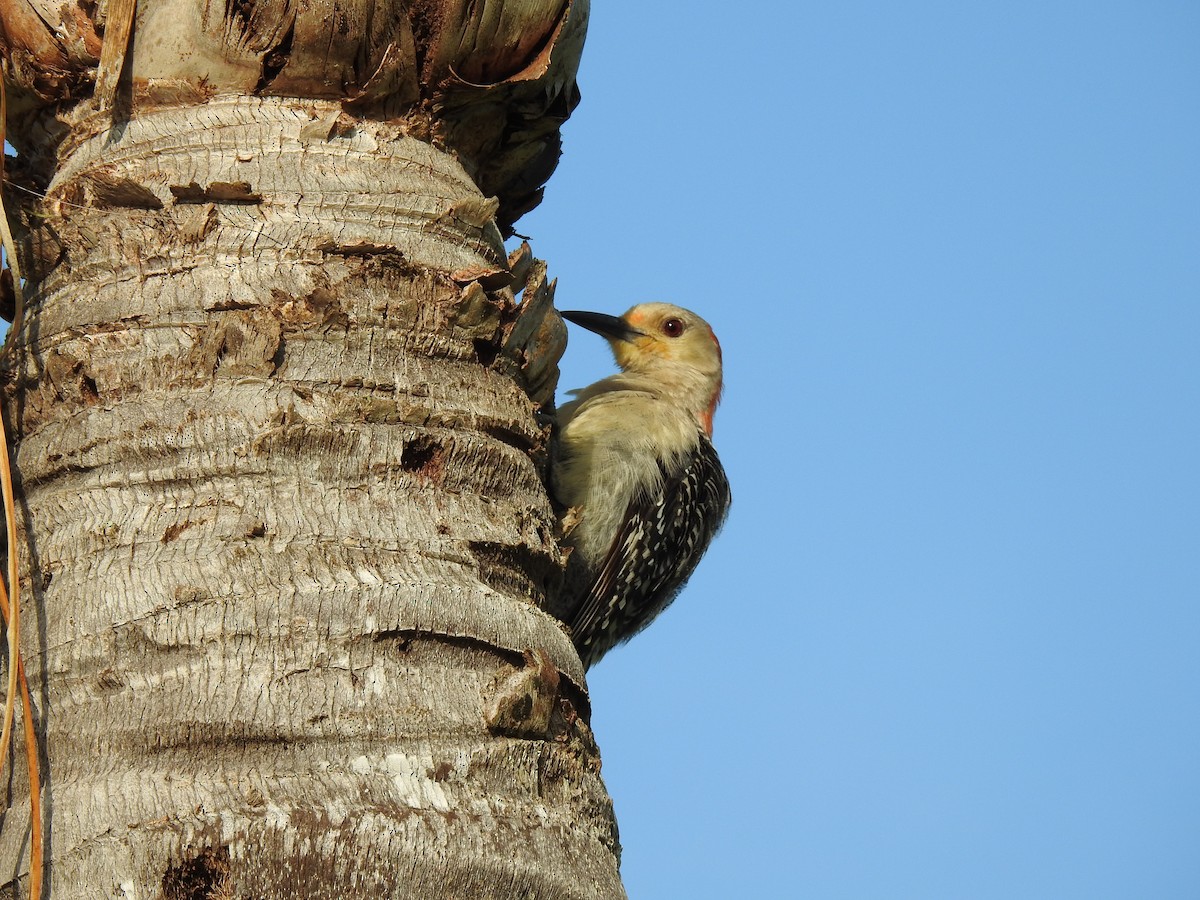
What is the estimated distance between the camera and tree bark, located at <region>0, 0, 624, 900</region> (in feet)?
7.16

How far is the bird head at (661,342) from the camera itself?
21.7ft

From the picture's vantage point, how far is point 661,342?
6.68 meters

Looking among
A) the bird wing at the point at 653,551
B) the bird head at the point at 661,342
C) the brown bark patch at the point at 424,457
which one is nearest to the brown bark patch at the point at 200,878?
the brown bark patch at the point at 424,457

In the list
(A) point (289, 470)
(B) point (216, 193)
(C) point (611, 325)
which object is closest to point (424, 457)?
(A) point (289, 470)

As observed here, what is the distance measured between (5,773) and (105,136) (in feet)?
4.61

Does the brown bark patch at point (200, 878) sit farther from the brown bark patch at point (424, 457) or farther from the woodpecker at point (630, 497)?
the woodpecker at point (630, 497)

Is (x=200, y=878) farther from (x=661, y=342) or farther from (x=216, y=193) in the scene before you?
(x=661, y=342)

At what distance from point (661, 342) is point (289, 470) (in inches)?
169

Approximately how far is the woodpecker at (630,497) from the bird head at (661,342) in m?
0.17

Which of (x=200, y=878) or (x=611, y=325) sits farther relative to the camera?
(x=611, y=325)

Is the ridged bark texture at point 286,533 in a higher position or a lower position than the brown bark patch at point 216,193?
lower

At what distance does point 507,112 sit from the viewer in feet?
11.6

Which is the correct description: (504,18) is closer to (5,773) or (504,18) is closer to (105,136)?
(105,136)

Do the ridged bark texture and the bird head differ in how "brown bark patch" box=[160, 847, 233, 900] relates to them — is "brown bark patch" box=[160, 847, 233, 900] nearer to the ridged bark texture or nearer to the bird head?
the ridged bark texture
